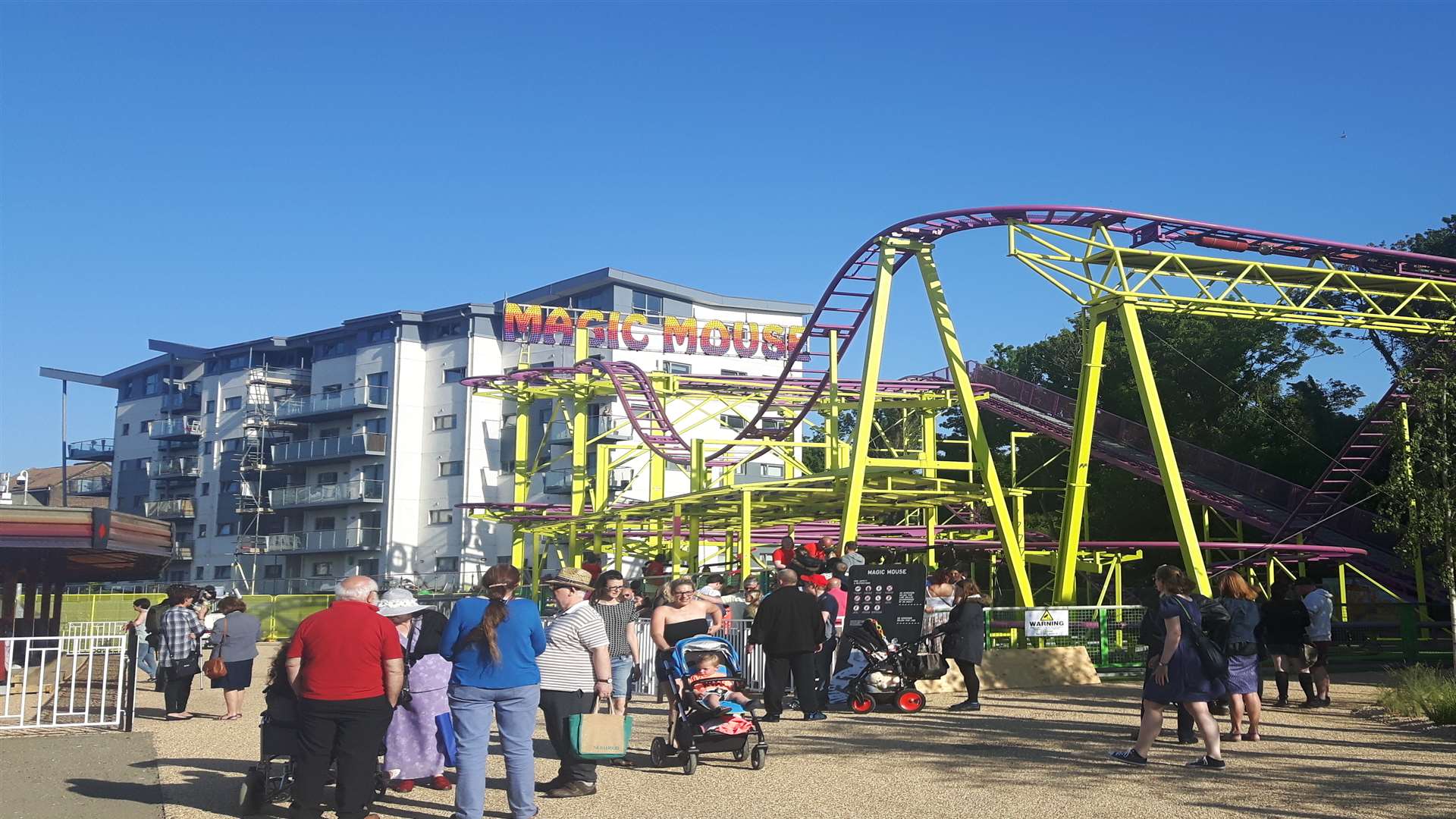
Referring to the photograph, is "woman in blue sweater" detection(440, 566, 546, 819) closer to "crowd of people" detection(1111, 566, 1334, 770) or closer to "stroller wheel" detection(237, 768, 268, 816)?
"stroller wheel" detection(237, 768, 268, 816)

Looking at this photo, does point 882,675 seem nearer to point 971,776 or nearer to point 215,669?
point 971,776

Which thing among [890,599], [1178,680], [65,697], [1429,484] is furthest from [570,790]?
[65,697]

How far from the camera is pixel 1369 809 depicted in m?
8.66

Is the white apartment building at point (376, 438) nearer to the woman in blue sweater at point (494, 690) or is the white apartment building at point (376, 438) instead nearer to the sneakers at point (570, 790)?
the sneakers at point (570, 790)

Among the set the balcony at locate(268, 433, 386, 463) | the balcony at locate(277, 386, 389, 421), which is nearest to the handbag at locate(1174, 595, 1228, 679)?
the balcony at locate(268, 433, 386, 463)

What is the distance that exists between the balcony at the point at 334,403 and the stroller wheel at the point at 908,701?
186ft

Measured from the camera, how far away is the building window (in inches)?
2963

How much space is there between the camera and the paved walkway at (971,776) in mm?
8891

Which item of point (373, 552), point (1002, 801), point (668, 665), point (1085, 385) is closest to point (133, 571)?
point (1085, 385)

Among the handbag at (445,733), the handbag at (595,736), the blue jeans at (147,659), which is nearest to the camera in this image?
the handbag at (595,736)

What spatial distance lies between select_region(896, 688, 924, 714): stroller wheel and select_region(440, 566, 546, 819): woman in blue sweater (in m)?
7.20

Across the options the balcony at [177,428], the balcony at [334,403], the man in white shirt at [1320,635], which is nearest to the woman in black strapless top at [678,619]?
the man in white shirt at [1320,635]

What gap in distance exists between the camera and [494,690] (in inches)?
330

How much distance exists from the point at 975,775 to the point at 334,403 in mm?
63761
